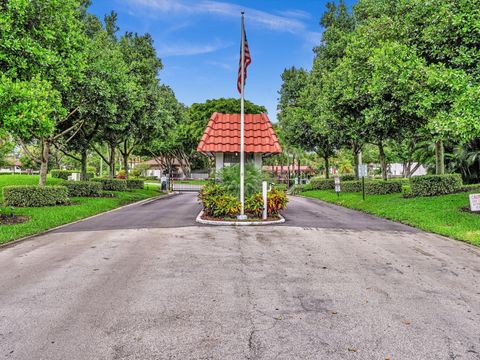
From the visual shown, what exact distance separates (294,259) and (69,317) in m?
4.89

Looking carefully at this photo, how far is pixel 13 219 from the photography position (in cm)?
1312

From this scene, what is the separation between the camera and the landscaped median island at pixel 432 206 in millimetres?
12023

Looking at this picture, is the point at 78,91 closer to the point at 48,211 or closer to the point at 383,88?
the point at 48,211

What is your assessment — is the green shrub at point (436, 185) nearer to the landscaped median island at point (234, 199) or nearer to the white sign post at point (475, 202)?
the white sign post at point (475, 202)

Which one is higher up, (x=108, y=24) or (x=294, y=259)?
(x=108, y=24)

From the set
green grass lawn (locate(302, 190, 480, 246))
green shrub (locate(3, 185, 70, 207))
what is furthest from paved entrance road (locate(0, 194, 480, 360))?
green shrub (locate(3, 185, 70, 207))

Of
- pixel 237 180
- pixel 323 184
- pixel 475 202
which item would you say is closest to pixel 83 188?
pixel 237 180

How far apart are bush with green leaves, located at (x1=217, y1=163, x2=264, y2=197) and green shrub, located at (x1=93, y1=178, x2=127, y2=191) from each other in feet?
46.8

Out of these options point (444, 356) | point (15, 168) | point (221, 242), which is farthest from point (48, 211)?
point (15, 168)

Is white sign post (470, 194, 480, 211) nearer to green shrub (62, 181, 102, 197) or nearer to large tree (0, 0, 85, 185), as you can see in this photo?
large tree (0, 0, 85, 185)

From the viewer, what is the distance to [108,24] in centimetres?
3019

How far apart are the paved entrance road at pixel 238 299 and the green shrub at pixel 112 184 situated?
56.1 ft

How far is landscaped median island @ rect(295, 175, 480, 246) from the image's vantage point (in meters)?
12.0

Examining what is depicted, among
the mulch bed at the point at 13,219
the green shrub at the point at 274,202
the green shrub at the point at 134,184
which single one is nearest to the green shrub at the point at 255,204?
the green shrub at the point at 274,202
